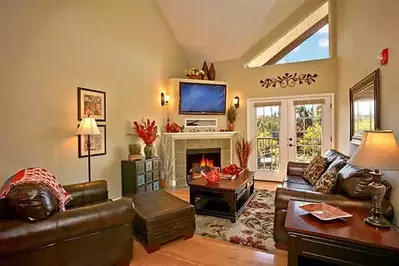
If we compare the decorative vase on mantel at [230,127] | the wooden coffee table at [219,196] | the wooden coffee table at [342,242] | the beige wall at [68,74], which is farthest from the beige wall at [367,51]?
the beige wall at [68,74]

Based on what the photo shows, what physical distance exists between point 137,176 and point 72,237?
2.39 meters

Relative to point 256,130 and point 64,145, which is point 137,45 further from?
point 256,130

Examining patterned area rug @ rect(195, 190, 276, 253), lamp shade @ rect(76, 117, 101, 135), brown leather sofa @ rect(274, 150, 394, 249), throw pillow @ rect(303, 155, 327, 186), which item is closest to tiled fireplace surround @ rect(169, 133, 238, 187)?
patterned area rug @ rect(195, 190, 276, 253)

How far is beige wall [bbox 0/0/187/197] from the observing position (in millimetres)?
2891

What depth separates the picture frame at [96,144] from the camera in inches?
150

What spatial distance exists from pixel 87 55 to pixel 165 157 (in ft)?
8.61

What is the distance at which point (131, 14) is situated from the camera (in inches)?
190

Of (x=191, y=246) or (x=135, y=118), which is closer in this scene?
(x=191, y=246)

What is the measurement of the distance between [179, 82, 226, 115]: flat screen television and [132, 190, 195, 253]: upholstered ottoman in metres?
3.12

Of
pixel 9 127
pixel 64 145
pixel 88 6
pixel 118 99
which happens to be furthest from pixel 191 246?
pixel 88 6

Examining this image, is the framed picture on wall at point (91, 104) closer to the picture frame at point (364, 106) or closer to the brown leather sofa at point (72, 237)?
the brown leather sofa at point (72, 237)

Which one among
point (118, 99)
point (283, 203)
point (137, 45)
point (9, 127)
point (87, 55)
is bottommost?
point (283, 203)

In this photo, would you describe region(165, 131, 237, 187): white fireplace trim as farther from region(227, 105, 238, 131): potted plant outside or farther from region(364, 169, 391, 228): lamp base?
region(364, 169, 391, 228): lamp base

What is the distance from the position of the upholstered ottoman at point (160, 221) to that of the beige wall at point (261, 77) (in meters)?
3.70
